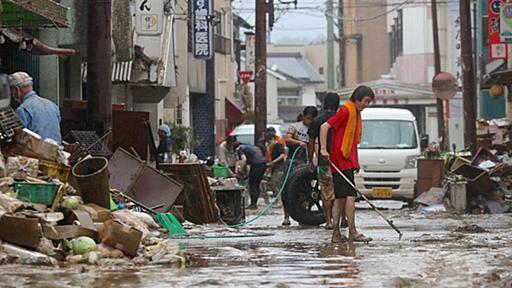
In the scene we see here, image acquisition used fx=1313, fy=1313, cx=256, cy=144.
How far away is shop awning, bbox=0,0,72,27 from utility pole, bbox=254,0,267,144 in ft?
55.2

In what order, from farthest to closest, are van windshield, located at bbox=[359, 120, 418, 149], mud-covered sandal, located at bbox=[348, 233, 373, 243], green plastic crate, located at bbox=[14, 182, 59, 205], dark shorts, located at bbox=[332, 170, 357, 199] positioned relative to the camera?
van windshield, located at bbox=[359, 120, 418, 149] → dark shorts, located at bbox=[332, 170, 357, 199] → mud-covered sandal, located at bbox=[348, 233, 373, 243] → green plastic crate, located at bbox=[14, 182, 59, 205]

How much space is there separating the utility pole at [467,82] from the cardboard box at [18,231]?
19.8 metres

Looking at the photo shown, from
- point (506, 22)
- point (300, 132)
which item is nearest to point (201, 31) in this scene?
point (506, 22)

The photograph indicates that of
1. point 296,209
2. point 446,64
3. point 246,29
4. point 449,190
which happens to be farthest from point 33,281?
point 246,29

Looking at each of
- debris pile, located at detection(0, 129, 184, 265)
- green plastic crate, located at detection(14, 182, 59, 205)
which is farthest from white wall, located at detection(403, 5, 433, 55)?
green plastic crate, located at detection(14, 182, 59, 205)

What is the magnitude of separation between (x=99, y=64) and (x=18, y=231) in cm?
706

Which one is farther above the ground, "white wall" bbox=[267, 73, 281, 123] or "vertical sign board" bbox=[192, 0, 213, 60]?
"vertical sign board" bbox=[192, 0, 213, 60]

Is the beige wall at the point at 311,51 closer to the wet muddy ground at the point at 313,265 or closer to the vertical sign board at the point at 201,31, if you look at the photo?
the vertical sign board at the point at 201,31

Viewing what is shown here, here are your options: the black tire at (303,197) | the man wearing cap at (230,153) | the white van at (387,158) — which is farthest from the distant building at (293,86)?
the black tire at (303,197)

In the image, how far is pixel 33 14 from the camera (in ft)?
55.9

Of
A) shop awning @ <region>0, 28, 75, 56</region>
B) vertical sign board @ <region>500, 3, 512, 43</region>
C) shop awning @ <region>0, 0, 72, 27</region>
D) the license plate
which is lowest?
the license plate

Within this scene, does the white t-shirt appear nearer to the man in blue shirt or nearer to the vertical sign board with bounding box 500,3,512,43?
the man in blue shirt

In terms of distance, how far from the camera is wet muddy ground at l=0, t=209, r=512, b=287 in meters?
9.99

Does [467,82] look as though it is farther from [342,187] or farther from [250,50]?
[250,50]
